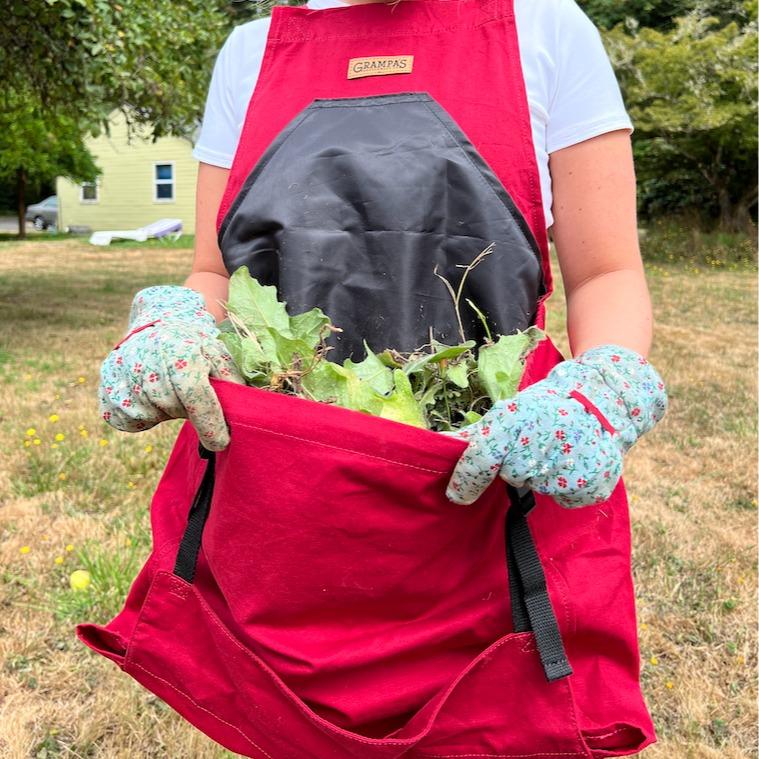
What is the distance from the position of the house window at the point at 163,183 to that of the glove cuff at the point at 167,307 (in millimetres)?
28284

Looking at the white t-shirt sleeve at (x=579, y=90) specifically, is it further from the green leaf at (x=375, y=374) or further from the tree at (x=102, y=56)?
the tree at (x=102, y=56)

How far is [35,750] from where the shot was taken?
257 centimetres

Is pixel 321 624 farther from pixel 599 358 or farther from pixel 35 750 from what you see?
pixel 35 750

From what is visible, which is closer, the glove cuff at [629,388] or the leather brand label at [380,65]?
the glove cuff at [629,388]

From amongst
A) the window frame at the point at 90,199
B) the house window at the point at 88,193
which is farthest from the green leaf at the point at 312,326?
the house window at the point at 88,193

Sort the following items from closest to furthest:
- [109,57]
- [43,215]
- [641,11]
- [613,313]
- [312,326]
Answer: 1. [312,326]
2. [613,313]
3. [109,57]
4. [641,11]
5. [43,215]

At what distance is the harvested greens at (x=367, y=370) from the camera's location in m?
1.18

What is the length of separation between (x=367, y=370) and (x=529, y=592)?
387 mm

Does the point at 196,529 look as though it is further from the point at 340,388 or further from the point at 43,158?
the point at 43,158

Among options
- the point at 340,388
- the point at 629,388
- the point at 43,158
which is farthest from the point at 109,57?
the point at 43,158

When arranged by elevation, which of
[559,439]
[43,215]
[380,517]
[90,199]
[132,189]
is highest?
[559,439]

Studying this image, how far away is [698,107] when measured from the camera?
14.3 metres

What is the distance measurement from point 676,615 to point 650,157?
14.7m

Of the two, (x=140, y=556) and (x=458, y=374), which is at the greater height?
(x=458, y=374)
